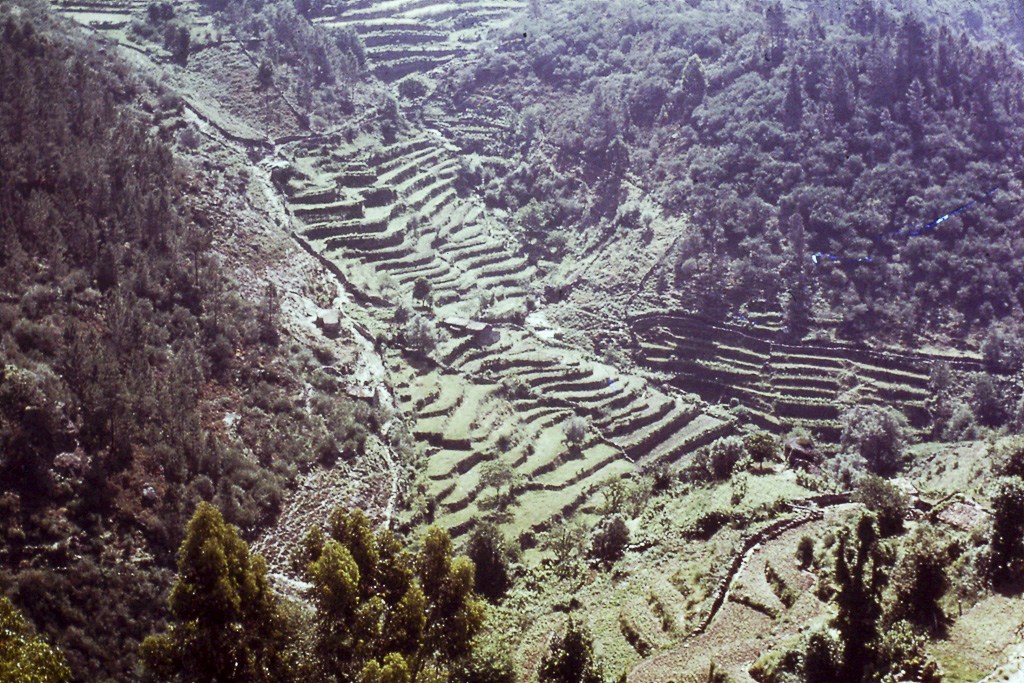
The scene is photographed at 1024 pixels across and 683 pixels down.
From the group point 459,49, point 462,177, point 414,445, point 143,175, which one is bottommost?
point 414,445

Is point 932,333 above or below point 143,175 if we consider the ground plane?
below

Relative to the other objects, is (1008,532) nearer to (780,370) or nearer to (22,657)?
(22,657)

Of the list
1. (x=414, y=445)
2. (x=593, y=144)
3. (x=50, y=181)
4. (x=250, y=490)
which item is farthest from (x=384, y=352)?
(x=593, y=144)

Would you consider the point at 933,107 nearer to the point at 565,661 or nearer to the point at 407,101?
the point at 407,101

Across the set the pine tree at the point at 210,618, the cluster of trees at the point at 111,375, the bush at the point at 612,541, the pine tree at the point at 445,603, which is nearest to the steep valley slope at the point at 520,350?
the bush at the point at 612,541

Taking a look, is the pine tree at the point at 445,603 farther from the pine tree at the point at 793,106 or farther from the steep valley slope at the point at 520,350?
the pine tree at the point at 793,106

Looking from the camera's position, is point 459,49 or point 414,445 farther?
point 459,49
